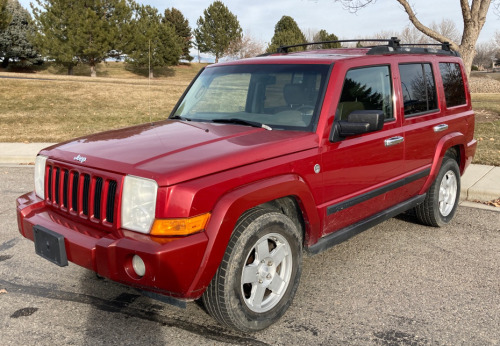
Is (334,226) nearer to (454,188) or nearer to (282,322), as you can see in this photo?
(282,322)

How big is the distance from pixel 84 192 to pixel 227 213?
0.99 meters

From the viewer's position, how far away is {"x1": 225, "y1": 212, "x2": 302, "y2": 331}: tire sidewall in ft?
9.56

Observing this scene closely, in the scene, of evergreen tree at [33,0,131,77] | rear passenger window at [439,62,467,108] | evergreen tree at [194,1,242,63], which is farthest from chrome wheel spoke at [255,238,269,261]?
evergreen tree at [194,1,242,63]

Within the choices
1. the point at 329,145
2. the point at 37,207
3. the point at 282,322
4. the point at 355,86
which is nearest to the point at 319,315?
the point at 282,322

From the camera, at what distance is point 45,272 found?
4.16 m

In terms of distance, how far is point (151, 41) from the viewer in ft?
160

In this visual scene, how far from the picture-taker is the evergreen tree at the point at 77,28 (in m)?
45.4

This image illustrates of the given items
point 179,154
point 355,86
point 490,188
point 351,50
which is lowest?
point 490,188

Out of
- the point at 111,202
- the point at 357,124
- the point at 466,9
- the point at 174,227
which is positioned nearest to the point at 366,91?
the point at 357,124

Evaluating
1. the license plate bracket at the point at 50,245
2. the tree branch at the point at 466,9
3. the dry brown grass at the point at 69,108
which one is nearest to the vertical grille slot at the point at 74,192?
the license plate bracket at the point at 50,245

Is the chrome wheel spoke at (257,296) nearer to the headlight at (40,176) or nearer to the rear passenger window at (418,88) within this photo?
the headlight at (40,176)

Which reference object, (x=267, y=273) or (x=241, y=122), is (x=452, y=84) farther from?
(x=267, y=273)

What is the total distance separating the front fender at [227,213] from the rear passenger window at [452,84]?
9.42ft

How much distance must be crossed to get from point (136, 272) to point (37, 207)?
50.1 inches
